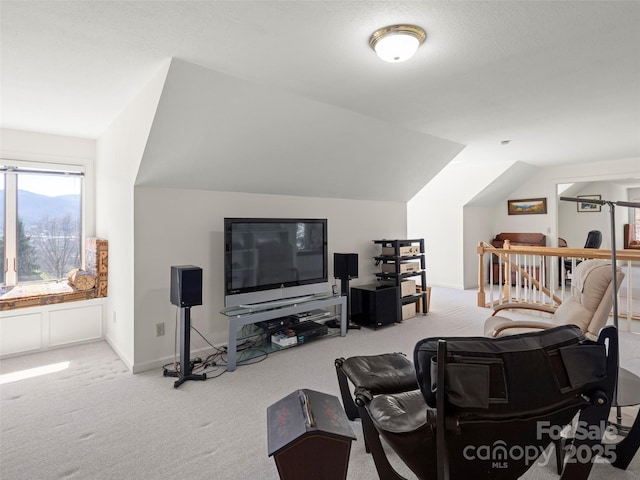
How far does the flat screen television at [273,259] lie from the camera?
340cm

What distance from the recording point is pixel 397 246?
472 centimetres

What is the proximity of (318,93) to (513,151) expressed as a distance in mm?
3871

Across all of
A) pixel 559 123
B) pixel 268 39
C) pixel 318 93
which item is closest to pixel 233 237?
pixel 318 93

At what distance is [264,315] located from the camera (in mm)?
3381

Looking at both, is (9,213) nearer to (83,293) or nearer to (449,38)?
(83,293)

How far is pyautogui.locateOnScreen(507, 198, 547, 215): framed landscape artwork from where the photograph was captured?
7.05 metres

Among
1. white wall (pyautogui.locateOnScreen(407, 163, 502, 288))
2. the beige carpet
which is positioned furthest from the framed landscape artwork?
the beige carpet

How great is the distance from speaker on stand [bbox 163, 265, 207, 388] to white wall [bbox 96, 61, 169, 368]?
497 mm

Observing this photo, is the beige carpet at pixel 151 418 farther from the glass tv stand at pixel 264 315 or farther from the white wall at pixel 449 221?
the white wall at pixel 449 221

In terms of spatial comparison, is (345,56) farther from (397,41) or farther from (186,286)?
(186,286)

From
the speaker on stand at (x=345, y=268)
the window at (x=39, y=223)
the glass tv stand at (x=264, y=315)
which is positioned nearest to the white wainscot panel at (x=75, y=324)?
the window at (x=39, y=223)

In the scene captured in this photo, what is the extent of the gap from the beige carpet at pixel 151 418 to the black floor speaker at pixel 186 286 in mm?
668

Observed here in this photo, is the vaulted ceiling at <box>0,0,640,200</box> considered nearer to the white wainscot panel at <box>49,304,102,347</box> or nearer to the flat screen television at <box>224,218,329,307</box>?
the flat screen television at <box>224,218,329,307</box>

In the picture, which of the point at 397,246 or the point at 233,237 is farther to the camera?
the point at 397,246
